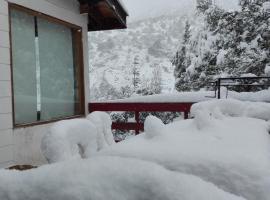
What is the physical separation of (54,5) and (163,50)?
74124 millimetres

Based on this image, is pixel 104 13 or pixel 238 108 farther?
pixel 104 13

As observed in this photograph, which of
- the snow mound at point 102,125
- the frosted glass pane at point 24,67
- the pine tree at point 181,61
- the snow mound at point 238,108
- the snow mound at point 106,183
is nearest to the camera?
the snow mound at point 106,183

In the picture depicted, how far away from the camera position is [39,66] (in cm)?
619

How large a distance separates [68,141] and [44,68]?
4.02m

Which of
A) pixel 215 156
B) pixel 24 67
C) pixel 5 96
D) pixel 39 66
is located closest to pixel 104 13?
pixel 39 66

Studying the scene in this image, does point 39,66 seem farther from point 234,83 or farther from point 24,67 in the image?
point 234,83

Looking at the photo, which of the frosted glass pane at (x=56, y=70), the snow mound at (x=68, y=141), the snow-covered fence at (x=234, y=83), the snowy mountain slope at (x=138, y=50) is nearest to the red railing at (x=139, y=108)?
the snow-covered fence at (x=234, y=83)

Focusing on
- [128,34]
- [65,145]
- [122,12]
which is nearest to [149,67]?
[128,34]

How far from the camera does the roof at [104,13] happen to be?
7.43 m

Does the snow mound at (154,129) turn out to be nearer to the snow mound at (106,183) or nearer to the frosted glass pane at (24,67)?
the snow mound at (106,183)

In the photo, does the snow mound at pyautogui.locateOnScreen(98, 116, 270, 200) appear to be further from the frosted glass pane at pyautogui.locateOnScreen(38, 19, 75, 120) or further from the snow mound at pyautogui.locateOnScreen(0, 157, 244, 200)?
the frosted glass pane at pyautogui.locateOnScreen(38, 19, 75, 120)

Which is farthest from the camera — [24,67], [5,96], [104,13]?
[104,13]

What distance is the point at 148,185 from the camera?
4.39ft

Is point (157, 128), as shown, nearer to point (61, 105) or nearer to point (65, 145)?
point (65, 145)
